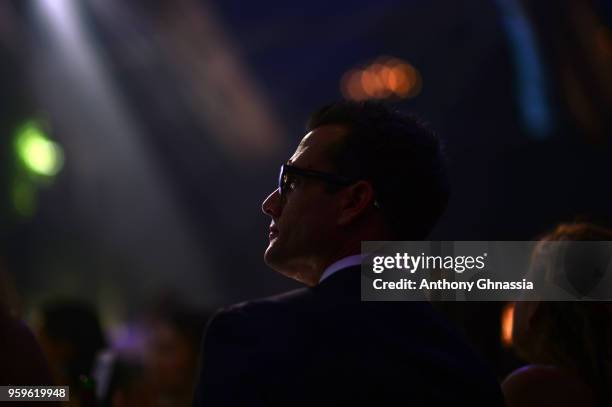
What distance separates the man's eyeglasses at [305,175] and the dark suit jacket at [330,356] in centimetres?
23

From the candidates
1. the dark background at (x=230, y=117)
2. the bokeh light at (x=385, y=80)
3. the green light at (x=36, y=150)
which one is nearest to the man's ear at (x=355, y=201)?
the dark background at (x=230, y=117)

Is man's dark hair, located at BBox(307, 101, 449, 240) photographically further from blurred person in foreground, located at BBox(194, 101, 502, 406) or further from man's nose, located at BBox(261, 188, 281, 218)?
man's nose, located at BBox(261, 188, 281, 218)

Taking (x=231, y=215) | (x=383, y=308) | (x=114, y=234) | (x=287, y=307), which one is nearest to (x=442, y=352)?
(x=383, y=308)

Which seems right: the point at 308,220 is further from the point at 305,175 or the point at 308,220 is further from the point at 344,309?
the point at 344,309

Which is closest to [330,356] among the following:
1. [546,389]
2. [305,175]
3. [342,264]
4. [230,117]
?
[342,264]

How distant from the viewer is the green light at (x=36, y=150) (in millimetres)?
10461

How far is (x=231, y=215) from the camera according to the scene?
1305 cm

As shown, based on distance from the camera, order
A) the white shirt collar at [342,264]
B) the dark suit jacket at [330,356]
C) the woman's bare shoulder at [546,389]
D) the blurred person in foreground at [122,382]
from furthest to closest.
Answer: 1. the blurred person in foreground at [122,382]
2. the woman's bare shoulder at [546,389]
3. the white shirt collar at [342,264]
4. the dark suit jacket at [330,356]

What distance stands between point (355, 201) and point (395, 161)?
138mm

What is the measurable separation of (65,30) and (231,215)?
4.32 metres

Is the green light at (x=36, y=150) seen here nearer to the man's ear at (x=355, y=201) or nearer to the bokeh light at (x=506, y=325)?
the bokeh light at (x=506, y=325)

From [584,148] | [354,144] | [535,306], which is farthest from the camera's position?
A: [584,148]

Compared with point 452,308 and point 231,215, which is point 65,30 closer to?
point 231,215

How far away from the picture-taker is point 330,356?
1.37 metres
